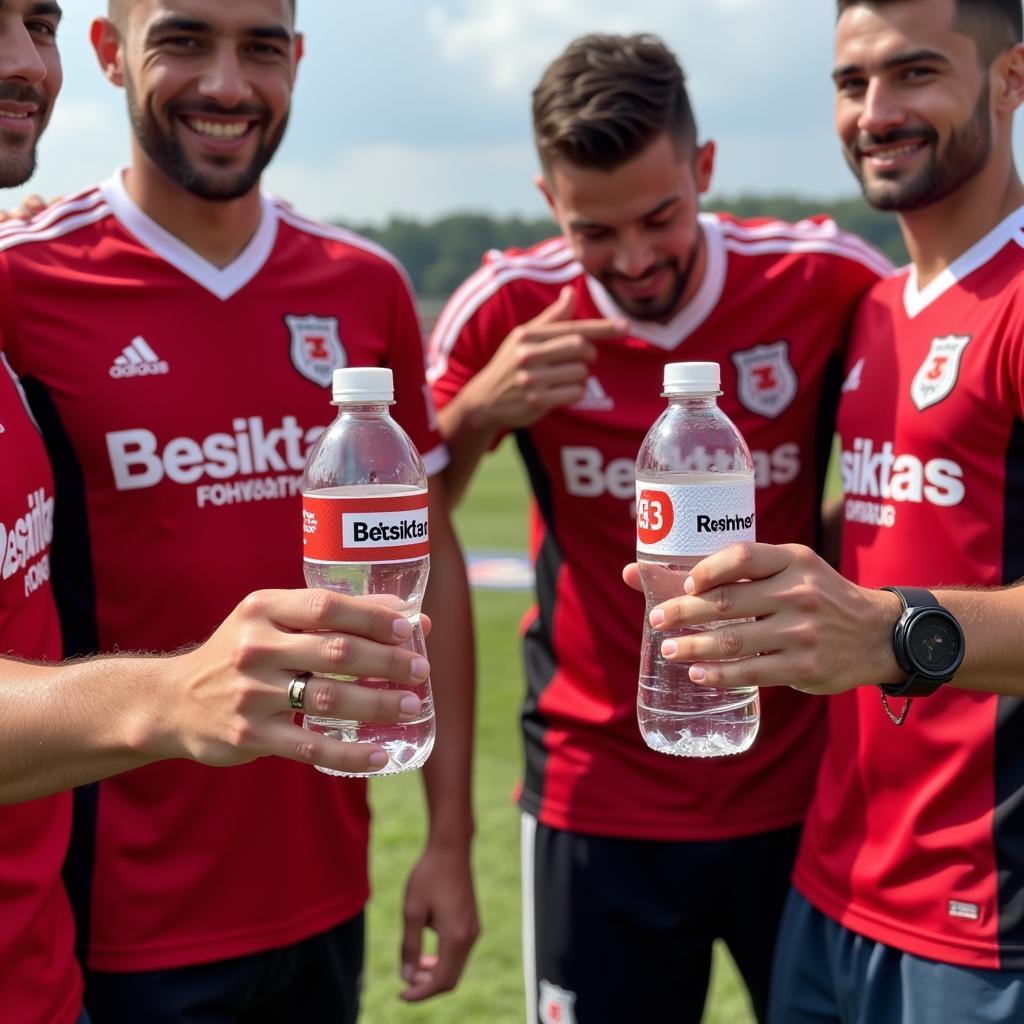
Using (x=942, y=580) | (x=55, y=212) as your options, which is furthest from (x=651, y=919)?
(x=55, y=212)

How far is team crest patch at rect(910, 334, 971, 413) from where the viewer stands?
111 inches

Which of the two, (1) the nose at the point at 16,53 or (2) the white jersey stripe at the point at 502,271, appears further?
(2) the white jersey stripe at the point at 502,271

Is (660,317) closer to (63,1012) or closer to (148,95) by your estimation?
(148,95)

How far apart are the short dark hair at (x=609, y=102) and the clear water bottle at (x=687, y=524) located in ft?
3.14

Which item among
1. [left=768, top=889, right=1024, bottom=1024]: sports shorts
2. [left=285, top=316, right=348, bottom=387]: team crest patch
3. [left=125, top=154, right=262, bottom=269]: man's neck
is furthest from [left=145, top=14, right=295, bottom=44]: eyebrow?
[left=768, top=889, right=1024, bottom=1024]: sports shorts

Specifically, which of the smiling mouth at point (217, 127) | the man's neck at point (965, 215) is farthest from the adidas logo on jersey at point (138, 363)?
the man's neck at point (965, 215)

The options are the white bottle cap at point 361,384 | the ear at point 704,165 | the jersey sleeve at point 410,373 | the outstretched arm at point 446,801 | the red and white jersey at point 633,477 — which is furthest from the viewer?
the ear at point 704,165

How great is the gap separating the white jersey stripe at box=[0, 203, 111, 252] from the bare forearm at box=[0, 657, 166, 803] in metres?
1.41

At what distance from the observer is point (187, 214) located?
313 centimetres

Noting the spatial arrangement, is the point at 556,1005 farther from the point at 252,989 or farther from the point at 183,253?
the point at 183,253

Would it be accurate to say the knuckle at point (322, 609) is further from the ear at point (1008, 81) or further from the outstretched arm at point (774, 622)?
the ear at point (1008, 81)

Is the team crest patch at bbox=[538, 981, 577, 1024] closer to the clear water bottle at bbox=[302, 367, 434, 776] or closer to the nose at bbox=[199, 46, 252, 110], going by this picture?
the clear water bottle at bbox=[302, 367, 434, 776]

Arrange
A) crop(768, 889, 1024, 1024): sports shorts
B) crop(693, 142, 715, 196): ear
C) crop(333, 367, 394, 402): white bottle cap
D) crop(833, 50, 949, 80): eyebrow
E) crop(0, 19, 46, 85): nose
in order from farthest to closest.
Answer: crop(693, 142, 715, 196): ear < crop(833, 50, 949, 80): eyebrow < crop(768, 889, 1024, 1024): sports shorts < crop(0, 19, 46, 85): nose < crop(333, 367, 394, 402): white bottle cap

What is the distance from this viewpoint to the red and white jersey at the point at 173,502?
9.55ft
